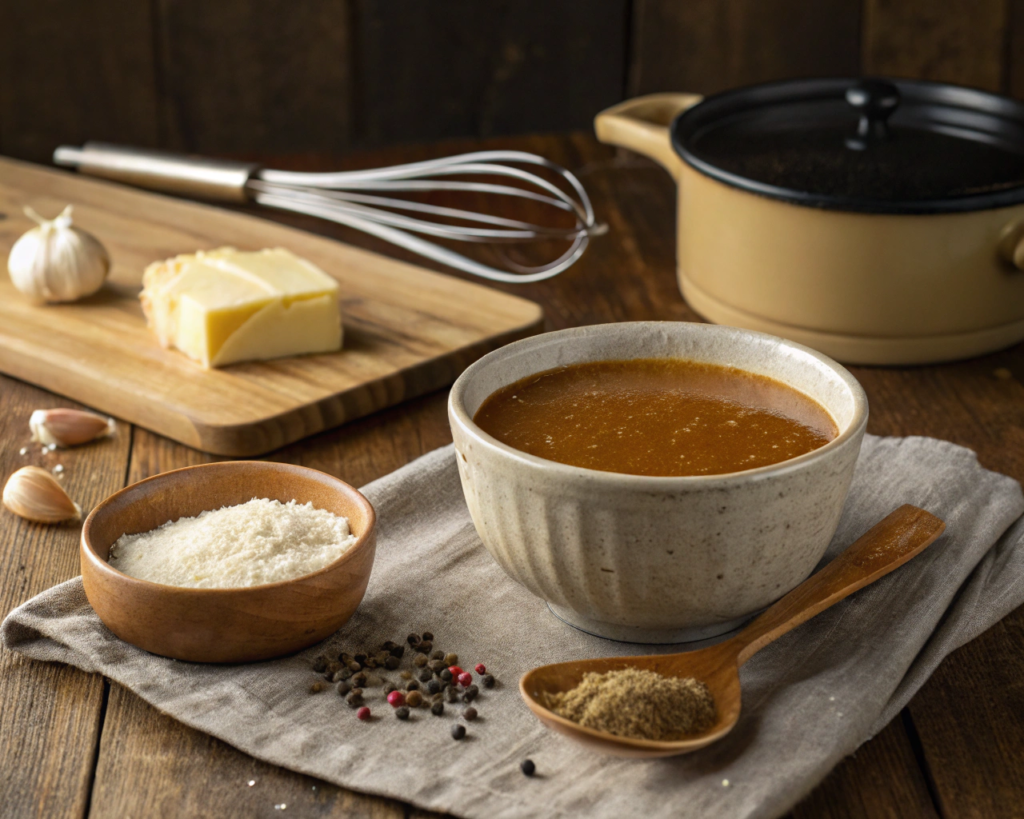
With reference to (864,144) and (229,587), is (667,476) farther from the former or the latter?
(864,144)

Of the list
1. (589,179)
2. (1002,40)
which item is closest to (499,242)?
(589,179)

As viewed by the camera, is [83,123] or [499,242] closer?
[499,242]

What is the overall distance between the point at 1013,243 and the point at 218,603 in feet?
2.70

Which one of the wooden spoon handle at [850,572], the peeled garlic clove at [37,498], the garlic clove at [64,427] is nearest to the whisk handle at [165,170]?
the garlic clove at [64,427]

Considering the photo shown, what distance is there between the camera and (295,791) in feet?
2.10

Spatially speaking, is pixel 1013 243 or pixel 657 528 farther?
pixel 1013 243

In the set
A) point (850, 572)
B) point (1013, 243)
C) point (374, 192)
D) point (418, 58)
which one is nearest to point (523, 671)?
point (850, 572)

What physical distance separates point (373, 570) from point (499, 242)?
0.81m

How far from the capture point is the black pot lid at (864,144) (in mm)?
1101

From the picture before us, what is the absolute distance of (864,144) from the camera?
121 centimetres

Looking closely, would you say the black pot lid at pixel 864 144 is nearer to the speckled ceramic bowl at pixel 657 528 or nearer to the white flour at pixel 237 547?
the speckled ceramic bowl at pixel 657 528

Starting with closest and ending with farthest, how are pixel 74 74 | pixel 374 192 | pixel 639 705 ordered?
pixel 639 705 < pixel 374 192 < pixel 74 74

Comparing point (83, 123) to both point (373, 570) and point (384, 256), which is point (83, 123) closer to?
point (384, 256)

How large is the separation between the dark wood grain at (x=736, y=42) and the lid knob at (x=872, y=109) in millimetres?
1011
